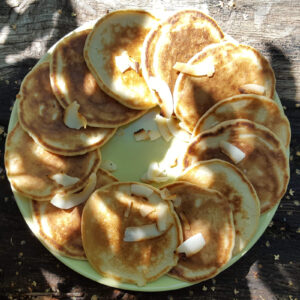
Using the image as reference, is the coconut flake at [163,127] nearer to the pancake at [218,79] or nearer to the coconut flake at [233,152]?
the pancake at [218,79]

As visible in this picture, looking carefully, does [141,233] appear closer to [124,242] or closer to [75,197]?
[124,242]

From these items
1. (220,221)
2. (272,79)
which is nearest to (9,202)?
(220,221)

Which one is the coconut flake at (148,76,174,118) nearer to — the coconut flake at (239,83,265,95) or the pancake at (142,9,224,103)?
the pancake at (142,9,224,103)

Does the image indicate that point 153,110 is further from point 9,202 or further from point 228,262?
point 9,202

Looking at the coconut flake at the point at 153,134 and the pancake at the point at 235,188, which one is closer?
the pancake at the point at 235,188

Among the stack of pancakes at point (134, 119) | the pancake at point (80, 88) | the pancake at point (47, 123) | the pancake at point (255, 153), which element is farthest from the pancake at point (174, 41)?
the pancake at point (47, 123)

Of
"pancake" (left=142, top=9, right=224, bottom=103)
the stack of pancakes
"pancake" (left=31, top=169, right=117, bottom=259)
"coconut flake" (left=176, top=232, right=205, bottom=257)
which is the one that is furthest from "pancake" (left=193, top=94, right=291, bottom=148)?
"pancake" (left=31, top=169, right=117, bottom=259)

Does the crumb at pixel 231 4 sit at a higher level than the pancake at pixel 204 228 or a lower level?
higher

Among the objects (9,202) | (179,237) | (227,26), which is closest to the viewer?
(179,237)
